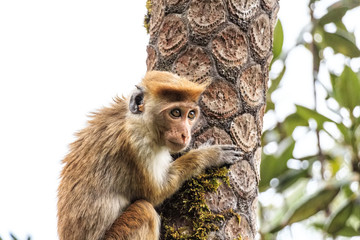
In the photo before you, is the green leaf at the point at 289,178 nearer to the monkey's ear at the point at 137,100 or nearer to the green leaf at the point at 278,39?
the green leaf at the point at 278,39

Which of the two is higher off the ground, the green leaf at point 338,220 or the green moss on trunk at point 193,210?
the green moss on trunk at point 193,210

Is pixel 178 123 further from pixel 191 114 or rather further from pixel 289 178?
pixel 289 178

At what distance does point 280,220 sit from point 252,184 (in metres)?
1.80

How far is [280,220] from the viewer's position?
4945 millimetres

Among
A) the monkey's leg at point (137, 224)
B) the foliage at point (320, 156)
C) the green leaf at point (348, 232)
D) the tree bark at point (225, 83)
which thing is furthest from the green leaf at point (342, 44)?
the monkey's leg at point (137, 224)

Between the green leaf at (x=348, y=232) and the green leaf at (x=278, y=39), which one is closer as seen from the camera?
the green leaf at (x=348, y=232)

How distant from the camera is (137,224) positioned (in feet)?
11.4

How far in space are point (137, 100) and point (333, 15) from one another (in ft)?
10.6

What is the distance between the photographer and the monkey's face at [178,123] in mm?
3453

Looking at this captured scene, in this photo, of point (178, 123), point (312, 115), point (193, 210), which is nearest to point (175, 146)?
point (178, 123)

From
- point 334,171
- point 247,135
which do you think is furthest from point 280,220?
point 247,135

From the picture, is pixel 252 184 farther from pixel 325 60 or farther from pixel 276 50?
pixel 325 60

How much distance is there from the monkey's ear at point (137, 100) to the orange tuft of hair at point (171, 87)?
9cm

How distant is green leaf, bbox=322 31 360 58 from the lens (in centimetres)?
575
